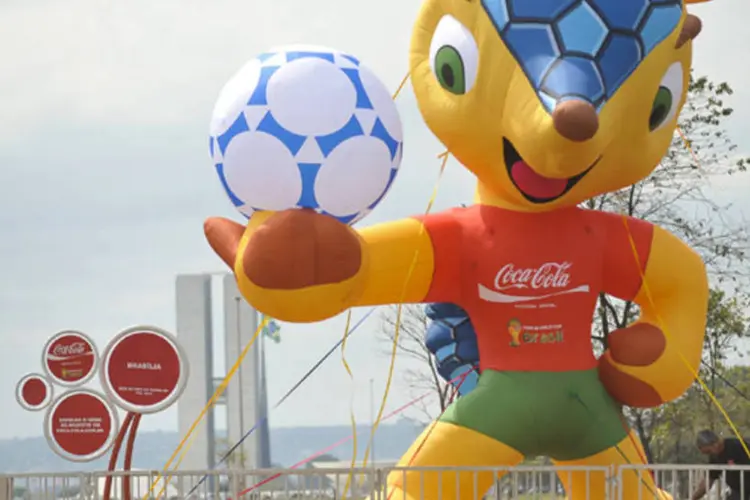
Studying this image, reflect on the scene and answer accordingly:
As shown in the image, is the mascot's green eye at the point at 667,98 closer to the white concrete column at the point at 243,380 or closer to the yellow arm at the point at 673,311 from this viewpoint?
the yellow arm at the point at 673,311

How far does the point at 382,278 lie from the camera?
29.6ft

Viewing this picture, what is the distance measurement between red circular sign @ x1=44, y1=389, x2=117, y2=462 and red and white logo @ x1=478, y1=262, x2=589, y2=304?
10.7 feet

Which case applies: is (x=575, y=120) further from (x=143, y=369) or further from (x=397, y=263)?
(x=143, y=369)

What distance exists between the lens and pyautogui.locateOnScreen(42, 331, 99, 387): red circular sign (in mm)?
11695

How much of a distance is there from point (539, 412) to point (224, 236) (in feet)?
7.59

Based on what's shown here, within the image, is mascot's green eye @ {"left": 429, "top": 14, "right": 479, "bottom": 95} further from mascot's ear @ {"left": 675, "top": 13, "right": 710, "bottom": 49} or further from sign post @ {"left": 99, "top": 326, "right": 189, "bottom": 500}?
sign post @ {"left": 99, "top": 326, "right": 189, "bottom": 500}

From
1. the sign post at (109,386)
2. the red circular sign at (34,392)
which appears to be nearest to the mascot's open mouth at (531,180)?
the sign post at (109,386)

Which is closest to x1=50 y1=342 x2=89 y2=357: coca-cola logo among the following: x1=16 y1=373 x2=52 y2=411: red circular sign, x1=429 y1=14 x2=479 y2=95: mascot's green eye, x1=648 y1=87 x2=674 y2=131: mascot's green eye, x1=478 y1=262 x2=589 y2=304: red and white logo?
x1=16 y1=373 x2=52 y2=411: red circular sign

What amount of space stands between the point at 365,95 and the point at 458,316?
2.06 meters

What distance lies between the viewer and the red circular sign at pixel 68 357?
1170 centimetres

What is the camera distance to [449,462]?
907 centimetres

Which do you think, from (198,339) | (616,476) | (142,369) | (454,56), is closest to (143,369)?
(142,369)

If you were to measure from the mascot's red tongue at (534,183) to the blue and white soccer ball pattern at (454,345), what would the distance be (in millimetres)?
1207

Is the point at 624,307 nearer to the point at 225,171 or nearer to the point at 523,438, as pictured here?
the point at 523,438
